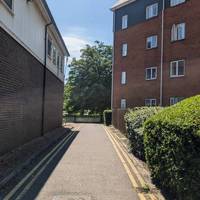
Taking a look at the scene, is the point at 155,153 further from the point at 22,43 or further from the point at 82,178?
the point at 22,43

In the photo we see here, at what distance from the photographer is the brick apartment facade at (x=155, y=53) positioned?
29.0 meters

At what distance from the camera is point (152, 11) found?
3416 centimetres

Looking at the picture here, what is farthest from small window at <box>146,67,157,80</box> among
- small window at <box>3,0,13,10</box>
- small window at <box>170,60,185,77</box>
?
small window at <box>3,0,13,10</box>

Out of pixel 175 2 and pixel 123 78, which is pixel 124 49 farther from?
pixel 175 2

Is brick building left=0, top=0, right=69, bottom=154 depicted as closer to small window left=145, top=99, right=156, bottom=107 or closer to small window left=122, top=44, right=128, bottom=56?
small window left=145, top=99, right=156, bottom=107

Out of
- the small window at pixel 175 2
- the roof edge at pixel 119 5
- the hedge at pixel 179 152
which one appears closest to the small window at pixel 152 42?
the small window at pixel 175 2

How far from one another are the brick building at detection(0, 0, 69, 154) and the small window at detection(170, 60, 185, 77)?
11.1 metres

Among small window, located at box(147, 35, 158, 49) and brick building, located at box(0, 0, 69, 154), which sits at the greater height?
small window, located at box(147, 35, 158, 49)

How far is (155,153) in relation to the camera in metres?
8.59

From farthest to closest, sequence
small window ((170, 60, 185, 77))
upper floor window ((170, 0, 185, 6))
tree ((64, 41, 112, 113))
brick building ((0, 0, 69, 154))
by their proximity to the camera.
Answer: tree ((64, 41, 112, 113)), upper floor window ((170, 0, 185, 6)), small window ((170, 60, 185, 77)), brick building ((0, 0, 69, 154))

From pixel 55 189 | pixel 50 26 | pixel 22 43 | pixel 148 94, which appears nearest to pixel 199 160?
pixel 55 189

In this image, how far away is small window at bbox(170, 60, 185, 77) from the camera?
97.3 feet

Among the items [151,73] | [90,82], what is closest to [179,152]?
[151,73]

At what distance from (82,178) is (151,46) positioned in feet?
84.0
